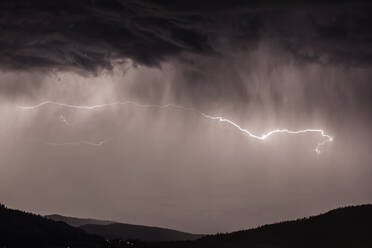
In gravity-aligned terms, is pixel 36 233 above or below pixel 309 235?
below

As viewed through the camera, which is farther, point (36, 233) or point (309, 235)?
point (309, 235)

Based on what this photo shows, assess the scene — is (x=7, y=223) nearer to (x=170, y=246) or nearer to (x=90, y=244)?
(x=90, y=244)

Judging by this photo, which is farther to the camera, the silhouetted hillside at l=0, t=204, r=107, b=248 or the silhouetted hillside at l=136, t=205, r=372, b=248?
the silhouetted hillside at l=136, t=205, r=372, b=248

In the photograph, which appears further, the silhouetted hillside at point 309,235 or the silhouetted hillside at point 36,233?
the silhouetted hillside at point 309,235
